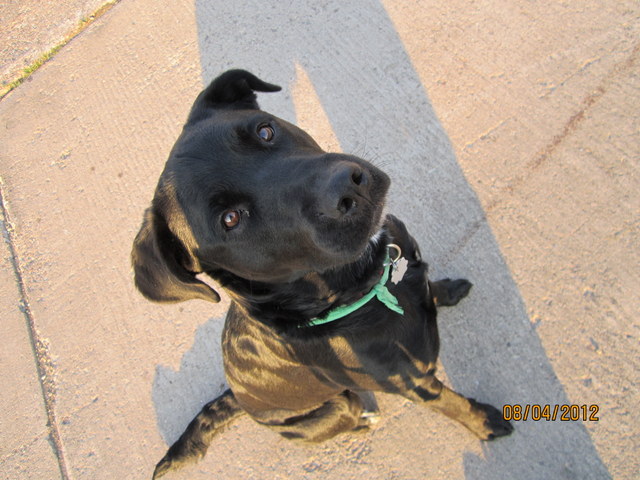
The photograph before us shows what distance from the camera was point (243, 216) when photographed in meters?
1.97

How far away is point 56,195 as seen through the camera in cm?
435

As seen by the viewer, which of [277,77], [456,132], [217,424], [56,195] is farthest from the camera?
[56,195]

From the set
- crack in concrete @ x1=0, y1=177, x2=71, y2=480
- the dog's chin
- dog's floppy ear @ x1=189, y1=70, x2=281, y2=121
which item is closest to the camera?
the dog's chin

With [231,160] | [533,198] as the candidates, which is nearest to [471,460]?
[533,198]

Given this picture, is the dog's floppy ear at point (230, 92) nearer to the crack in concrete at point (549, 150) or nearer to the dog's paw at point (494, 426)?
the crack in concrete at point (549, 150)

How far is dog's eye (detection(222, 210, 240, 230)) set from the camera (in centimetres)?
195

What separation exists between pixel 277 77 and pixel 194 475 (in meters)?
3.54

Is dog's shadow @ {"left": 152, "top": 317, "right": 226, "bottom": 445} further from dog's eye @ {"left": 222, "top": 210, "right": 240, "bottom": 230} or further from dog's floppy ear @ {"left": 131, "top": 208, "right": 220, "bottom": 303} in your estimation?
dog's eye @ {"left": 222, "top": 210, "right": 240, "bottom": 230}

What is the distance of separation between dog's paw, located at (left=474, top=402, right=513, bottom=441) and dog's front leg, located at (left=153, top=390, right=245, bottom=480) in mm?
1611

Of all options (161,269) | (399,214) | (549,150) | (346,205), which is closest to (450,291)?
(399,214)

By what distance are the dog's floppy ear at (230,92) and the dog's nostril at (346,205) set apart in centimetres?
107

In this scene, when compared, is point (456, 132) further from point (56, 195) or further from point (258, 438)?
point (56, 195)

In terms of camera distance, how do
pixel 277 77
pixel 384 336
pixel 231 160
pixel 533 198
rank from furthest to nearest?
1. pixel 277 77
2. pixel 533 198
3. pixel 384 336
4. pixel 231 160

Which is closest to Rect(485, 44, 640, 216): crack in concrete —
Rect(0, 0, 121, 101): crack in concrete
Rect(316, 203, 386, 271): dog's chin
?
Rect(316, 203, 386, 271): dog's chin
